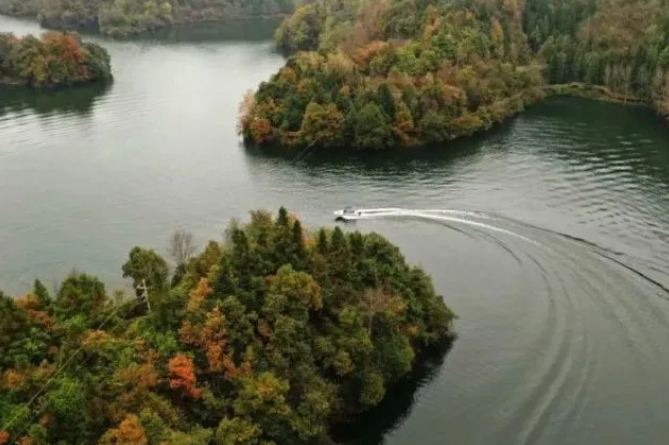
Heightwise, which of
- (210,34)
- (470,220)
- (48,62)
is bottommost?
(470,220)

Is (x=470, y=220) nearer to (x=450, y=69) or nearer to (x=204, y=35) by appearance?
(x=450, y=69)

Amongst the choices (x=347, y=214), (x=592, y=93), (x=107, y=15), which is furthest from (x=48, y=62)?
(x=592, y=93)

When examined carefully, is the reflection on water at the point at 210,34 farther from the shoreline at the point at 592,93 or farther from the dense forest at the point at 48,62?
the shoreline at the point at 592,93

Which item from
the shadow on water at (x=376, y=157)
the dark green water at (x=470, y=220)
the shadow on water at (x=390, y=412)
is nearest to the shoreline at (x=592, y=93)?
the dark green water at (x=470, y=220)

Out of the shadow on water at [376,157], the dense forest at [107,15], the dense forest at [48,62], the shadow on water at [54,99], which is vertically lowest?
the shadow on water at [376,157]

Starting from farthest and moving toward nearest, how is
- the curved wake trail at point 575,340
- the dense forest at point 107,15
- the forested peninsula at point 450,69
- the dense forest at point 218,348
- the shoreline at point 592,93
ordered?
1. the dense forest at point 107,15
2. the shoreline at point 592,93
3. the forested peninsula at point 450,69
4. the curved wake trail at point 575,340
5. the dense forest at point 218,348

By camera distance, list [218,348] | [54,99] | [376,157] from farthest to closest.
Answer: [54,99] → [376,157] → [218,348]
